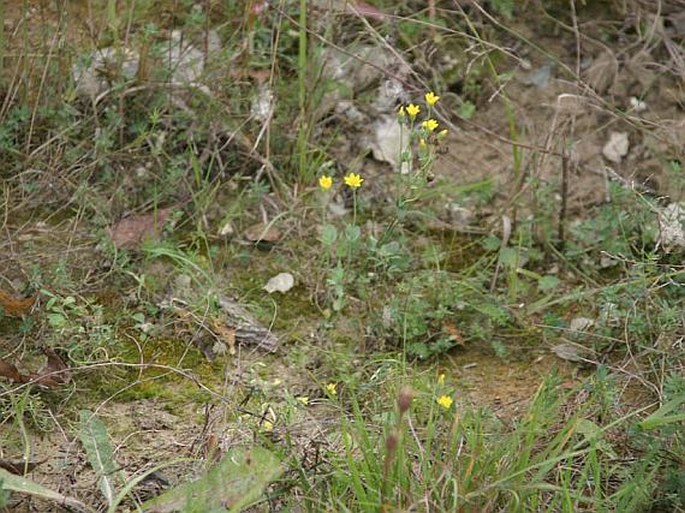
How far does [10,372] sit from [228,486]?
2.10 feet

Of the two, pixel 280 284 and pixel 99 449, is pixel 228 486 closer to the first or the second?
pixel 99 449

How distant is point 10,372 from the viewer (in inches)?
96.8

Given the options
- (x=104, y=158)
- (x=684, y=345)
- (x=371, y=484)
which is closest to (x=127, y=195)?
(x=104, y=158)

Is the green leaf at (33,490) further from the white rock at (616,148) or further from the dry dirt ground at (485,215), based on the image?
the white rock at (616,148)

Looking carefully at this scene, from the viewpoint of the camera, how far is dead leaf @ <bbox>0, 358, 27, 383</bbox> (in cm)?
246

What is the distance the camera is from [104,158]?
304 centimetres

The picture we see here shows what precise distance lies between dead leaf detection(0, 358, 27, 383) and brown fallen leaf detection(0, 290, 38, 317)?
20 cm

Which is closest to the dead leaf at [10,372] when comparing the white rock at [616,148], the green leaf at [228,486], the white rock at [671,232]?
the green leaf at [228,486]

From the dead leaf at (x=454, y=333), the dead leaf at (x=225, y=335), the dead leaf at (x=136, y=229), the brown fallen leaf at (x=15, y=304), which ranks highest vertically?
the brown fallen leaf at (x=15, y=304)

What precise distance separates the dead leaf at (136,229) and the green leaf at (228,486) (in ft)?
2.94

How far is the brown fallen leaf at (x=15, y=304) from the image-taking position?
263 cm

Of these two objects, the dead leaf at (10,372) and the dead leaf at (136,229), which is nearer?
the dead leaf at (10,372)

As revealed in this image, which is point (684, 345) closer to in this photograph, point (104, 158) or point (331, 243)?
point (331, 243)

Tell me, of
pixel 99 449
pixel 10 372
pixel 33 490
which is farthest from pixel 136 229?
pixel 33 490
